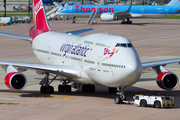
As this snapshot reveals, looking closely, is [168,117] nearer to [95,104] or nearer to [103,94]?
[95,104]

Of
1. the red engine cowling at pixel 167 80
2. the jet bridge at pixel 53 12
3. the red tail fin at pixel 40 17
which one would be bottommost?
the red engine cowling at pixel 167 80

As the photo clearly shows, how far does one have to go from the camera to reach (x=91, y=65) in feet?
91.2

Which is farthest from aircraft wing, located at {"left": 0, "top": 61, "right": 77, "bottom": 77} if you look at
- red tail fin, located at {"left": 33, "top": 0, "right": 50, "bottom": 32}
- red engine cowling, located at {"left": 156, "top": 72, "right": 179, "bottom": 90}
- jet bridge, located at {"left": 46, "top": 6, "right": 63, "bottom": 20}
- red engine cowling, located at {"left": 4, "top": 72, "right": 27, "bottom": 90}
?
jet bridge, located at {"left": 46, "top": 6, "right": 63, "bottom": 20}

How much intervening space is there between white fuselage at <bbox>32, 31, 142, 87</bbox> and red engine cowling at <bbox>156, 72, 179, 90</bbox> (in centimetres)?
407

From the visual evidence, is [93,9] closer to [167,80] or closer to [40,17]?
[40,17]

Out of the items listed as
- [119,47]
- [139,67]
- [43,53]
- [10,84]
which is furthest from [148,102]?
[43,53]

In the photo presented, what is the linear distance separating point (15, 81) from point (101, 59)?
6.99 m

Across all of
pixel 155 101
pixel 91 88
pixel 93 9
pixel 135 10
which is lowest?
pixel 155 101


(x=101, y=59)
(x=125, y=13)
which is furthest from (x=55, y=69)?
(x=125, y=13)

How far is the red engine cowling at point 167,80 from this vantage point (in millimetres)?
28969

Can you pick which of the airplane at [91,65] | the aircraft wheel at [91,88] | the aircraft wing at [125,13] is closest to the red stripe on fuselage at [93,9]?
the aircraft wing at [125,13]

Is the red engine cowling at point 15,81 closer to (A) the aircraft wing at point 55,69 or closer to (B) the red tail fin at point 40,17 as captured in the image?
(A) the aircraft wing at point 55,69

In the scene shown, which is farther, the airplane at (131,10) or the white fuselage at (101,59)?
the airplane at (131,10)

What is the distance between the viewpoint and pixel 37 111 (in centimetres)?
2517
